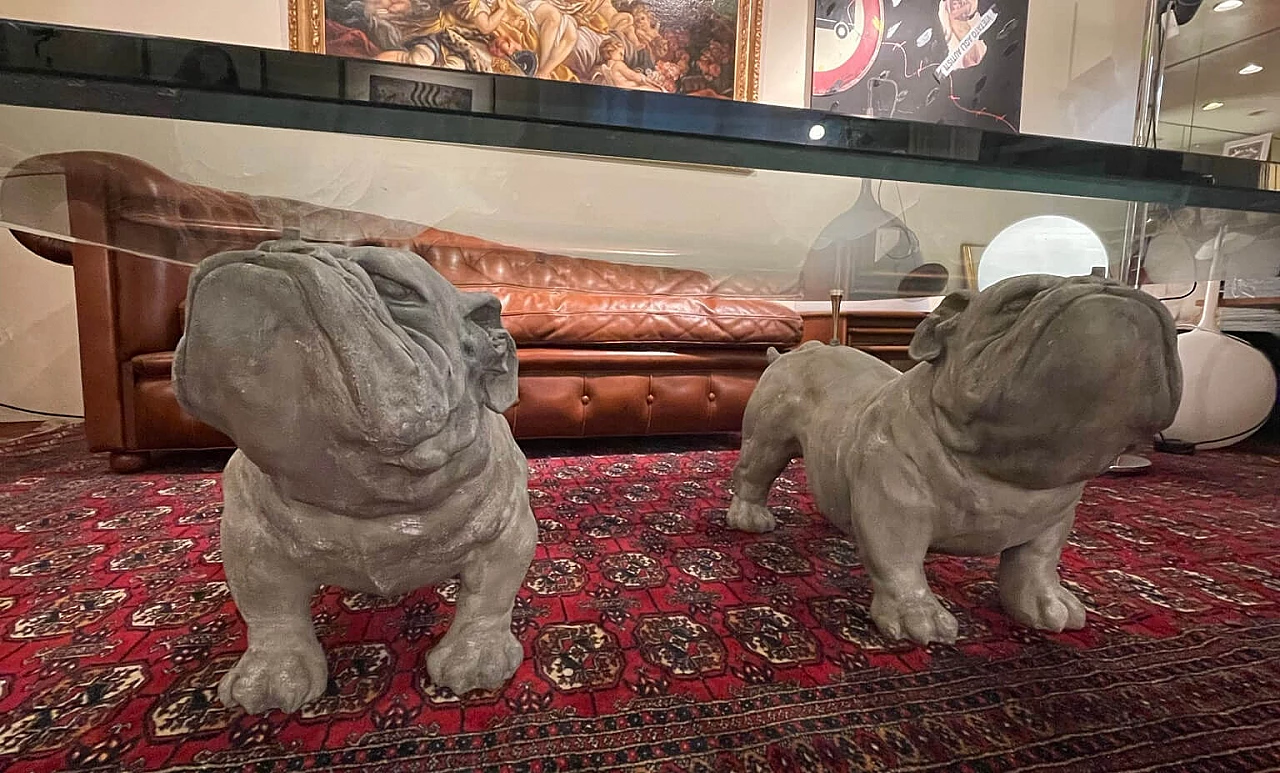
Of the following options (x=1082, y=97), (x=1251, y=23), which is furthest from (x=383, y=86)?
(x=1082, y=97)

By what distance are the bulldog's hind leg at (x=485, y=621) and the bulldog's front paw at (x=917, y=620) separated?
0.59 meters

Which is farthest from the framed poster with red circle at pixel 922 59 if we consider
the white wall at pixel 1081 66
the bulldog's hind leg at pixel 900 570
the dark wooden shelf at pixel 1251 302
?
the bulldog's hind leg at pixel 900 570

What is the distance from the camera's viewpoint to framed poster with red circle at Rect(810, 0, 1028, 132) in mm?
Result: 4000

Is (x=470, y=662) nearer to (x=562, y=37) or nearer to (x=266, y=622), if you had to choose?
(x=266, y=622)

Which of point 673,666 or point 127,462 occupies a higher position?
point 673,666

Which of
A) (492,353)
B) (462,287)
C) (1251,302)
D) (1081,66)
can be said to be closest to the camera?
(492,353)

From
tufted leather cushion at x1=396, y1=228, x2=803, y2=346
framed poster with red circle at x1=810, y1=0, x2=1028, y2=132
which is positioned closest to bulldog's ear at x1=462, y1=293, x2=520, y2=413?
tufted leather cushion at x1=396, y1=228, x2=803, y2=346

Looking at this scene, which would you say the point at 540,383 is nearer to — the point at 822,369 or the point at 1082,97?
the point at 822,369

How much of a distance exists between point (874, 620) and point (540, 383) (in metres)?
1.73

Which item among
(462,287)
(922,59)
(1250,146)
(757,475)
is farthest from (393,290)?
(922,59)

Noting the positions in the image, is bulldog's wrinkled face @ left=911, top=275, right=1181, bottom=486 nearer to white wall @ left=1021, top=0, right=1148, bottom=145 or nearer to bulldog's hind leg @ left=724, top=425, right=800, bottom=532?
bulldog's hind leg @ left=724, top=425, right=800, bottom=532

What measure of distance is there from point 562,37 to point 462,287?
2253mm

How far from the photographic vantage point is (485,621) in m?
0.88

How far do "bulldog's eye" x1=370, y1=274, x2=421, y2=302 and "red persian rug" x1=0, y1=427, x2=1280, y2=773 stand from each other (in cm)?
53
